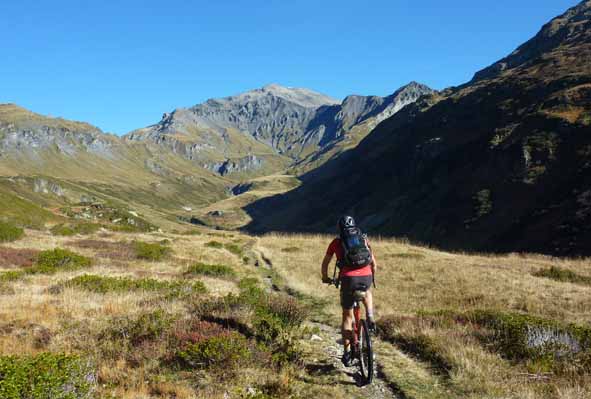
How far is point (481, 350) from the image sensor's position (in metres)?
9.53

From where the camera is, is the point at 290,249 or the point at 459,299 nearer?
the point at 459,299

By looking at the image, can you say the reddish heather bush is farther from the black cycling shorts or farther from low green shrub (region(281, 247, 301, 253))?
the black cycling shorts

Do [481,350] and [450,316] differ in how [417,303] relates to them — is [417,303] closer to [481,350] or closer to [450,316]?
[450,316]

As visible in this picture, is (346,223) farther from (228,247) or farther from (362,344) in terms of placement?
(228,247)

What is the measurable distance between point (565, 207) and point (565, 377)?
46000mm

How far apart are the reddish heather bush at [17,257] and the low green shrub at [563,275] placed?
2575cm

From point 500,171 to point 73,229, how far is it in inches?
2311

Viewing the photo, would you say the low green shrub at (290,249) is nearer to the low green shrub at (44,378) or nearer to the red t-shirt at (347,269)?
the red t-shirt at (347,269)

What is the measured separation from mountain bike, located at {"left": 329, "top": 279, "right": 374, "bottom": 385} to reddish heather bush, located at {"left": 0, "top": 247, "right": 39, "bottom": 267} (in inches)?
713

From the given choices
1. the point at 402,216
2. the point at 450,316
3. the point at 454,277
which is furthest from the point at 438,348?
the point at 402,216

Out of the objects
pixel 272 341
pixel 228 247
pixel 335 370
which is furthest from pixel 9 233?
pixel 335 370

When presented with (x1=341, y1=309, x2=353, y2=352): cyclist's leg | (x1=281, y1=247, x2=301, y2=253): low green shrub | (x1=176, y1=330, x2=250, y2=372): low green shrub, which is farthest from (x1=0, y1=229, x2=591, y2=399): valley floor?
(x1=281, y1=247, x2=301, y2=253): low green shrub

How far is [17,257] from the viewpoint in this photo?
21.9 meters

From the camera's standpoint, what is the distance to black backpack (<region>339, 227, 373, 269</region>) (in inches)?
321
